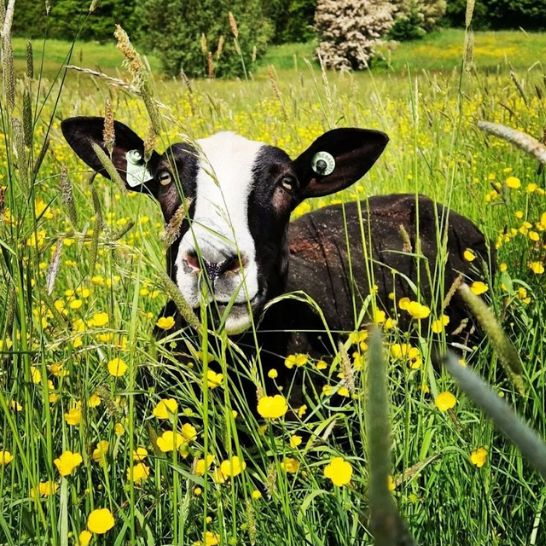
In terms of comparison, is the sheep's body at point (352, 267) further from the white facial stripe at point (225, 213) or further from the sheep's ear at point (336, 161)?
the white facial stripe at point (225, 213)

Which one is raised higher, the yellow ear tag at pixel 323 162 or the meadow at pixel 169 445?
the yellow ear tag at pixel 323 162

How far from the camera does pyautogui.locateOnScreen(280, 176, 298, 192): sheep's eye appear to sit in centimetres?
291

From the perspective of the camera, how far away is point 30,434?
1.23 m

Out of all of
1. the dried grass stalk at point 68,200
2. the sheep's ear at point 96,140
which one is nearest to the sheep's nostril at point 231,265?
the sheep's ear at point 96,140

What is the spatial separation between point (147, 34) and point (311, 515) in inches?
1481

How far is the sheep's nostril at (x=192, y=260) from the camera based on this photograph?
2219 millimetres

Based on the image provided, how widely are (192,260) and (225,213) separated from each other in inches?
7.4

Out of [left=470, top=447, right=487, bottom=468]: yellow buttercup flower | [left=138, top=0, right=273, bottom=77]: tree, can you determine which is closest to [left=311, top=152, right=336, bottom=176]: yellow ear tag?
[left=470, top=447, right=487, bottom=468]: yellow buttercup flower

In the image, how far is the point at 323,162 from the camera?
3.01 meters

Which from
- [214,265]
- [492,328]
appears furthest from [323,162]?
[492,328]

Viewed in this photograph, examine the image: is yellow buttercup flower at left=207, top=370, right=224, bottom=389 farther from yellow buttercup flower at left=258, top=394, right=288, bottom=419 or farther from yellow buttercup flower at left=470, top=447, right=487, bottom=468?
yellow buttercup flower at left=470, top=447, right=487, bottom=468

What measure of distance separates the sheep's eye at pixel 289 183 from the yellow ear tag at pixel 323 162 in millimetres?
130

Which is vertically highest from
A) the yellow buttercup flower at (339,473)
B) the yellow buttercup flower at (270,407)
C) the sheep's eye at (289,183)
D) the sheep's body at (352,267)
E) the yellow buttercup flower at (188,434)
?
the sheep's eye at (289,183)

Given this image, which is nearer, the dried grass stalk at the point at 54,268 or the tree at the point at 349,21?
the dried grass stalk at the point at 54,268
